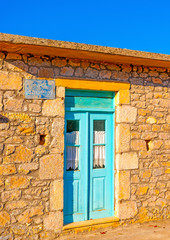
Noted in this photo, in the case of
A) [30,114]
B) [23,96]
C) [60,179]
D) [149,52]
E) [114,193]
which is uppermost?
[149,52]

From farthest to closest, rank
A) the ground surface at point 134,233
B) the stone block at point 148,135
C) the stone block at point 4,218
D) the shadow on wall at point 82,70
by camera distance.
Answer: the stone block at point 148,135, the ground surface at point 134,233, the shadow on wall at point 82,70, the stone block at point 4,218

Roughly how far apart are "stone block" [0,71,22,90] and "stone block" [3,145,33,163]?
955 mm

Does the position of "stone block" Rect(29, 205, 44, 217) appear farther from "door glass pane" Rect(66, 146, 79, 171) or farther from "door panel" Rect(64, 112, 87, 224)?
"door glass pane" Rect(66, 146, 79, 171)

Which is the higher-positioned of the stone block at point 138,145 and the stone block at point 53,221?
the stone block at point 138,145

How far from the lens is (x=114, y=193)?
15.7 feet

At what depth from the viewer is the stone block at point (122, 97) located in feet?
15.7

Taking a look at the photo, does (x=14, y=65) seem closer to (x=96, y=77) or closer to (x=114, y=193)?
(x=96, y=77)

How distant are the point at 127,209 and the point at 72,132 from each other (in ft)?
5.77

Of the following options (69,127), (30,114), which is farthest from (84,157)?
(30,114)

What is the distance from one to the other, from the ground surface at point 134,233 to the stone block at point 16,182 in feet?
3.60

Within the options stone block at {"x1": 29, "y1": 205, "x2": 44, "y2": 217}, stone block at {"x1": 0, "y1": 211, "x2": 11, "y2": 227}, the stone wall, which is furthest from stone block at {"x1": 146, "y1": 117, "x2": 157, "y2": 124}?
stone block at {"x1": 0, "y1": 211, "x2": 11, "y2": 227}

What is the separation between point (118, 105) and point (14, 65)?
199cm

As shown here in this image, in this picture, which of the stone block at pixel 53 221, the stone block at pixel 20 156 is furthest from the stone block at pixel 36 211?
the stone block at pixel 20 156

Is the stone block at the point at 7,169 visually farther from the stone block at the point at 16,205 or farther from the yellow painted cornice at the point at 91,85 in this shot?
the yellow painted cornice at the point at 91,85
